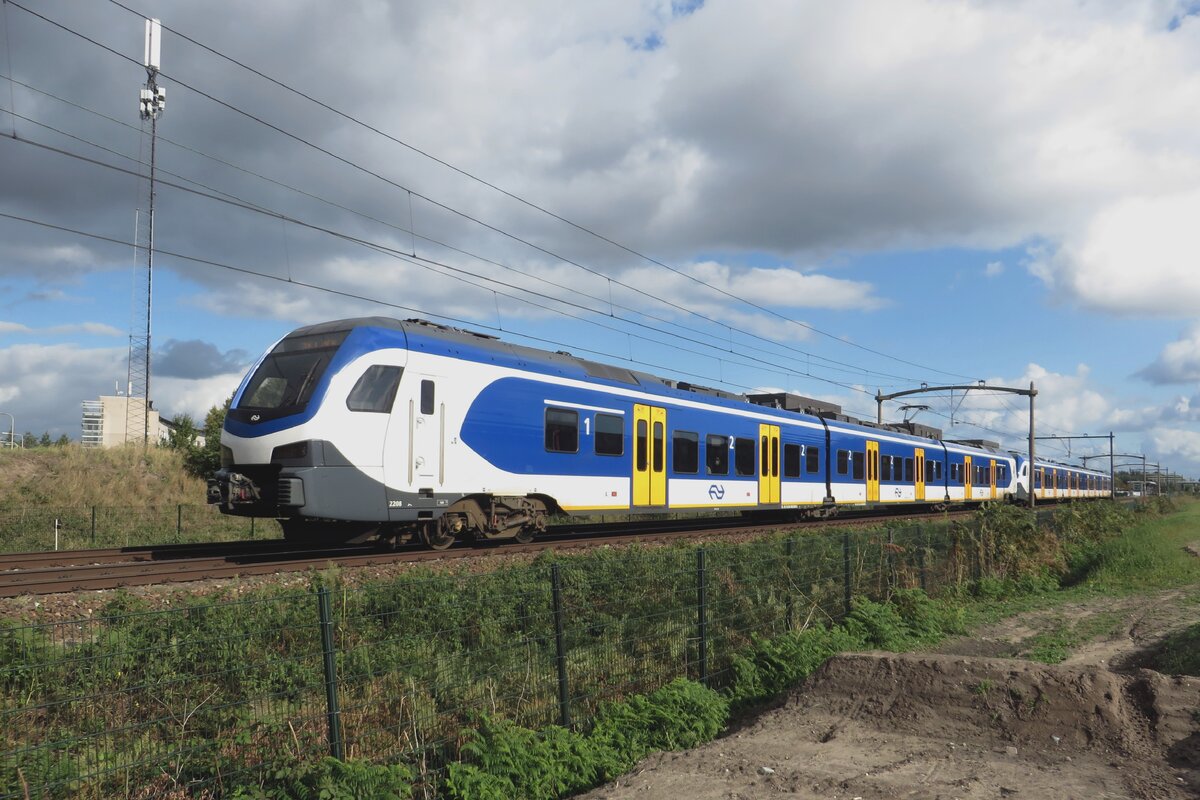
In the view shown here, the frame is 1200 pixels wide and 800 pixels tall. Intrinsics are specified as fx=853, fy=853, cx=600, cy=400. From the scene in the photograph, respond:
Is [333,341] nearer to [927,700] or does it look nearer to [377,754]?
[377,754]

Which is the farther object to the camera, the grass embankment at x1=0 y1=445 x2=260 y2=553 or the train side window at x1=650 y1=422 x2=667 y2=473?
the grass embankment at x1=0 y1=445 x2=260 y2=553

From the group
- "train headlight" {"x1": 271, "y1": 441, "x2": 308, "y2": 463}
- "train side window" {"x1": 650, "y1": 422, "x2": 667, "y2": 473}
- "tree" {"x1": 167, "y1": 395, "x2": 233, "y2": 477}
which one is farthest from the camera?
"tree" {"x1": 167, "y1": 395, "x2": 233, "y2": 477}

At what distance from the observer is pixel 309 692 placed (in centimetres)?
751

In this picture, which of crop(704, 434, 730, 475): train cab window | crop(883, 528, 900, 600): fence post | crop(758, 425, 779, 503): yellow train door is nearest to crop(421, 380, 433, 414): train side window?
crop(883, 528, 900, 600): fence post

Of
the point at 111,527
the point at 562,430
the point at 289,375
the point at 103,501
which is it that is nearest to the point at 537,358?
the point at 562,430

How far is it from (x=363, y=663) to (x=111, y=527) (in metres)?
19.1

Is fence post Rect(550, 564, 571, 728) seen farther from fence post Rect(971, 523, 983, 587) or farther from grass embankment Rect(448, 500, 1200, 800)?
fence post Rect(971, 523, 983, 587)

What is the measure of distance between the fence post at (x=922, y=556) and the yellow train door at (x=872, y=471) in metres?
15.8

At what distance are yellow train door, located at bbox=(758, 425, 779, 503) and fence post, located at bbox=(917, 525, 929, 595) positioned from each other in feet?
30.3

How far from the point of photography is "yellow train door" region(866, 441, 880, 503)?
29.2m

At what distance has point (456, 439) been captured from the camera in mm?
13828

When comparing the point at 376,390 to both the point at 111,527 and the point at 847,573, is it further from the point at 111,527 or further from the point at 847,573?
the point at 111,527

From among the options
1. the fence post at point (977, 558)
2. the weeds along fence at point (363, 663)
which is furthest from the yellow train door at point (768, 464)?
the weeds along fence at point (363, 663)

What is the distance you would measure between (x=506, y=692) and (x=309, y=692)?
5.79ft
